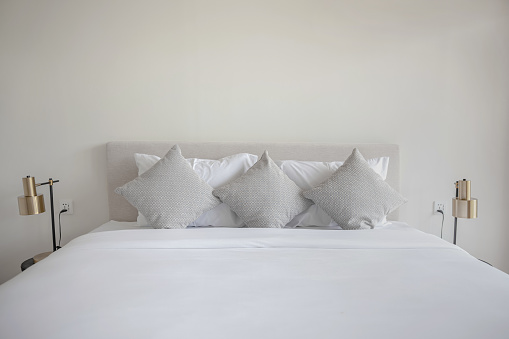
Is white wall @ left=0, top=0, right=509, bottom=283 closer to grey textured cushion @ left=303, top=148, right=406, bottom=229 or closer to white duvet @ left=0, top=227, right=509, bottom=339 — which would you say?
grey textured cushion @ left=303, top=148, right=406, bottom=229

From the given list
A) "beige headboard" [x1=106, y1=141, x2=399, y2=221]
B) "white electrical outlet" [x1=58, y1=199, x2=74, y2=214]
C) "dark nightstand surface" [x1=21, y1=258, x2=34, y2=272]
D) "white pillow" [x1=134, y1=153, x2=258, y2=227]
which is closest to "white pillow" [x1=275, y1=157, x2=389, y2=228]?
"beige headboard" [x1=106, y1=141, x2=399, y2=221]

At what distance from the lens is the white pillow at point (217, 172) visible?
227cm

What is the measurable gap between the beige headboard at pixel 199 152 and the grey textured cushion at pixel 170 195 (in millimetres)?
344

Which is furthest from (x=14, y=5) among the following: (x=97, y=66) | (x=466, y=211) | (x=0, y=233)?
(x=466, y=211)

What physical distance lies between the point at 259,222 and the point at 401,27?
1724 millimetres

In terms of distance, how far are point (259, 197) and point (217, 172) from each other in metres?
0.37

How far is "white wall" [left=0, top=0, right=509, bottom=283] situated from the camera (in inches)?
101

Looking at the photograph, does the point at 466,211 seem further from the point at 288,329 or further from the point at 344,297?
the point at 288,329

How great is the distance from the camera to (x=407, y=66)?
2.64 meters

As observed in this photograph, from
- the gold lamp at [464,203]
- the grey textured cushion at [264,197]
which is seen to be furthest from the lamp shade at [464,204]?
the grey textured cushion at [264,197]

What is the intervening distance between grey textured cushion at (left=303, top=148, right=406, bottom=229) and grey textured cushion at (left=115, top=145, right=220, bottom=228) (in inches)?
25.1

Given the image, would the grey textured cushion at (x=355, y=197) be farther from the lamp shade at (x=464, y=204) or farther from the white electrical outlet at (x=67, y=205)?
the white electrical outlet at (x=67, y=205)

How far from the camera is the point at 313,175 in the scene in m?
2.37

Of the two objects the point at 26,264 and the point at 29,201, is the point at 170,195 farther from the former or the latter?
the point at 26,264
